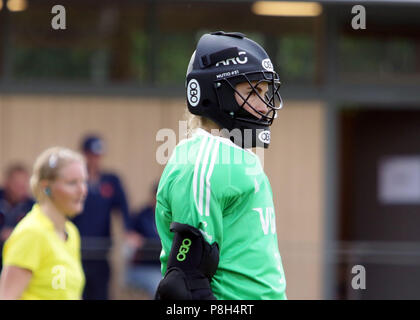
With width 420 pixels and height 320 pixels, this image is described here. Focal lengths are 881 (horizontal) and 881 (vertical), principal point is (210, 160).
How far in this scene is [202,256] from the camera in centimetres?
308

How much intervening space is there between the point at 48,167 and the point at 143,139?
491 centimetres

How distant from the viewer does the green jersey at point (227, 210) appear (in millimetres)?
3123

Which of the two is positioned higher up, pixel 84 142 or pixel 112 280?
pixel 84 142

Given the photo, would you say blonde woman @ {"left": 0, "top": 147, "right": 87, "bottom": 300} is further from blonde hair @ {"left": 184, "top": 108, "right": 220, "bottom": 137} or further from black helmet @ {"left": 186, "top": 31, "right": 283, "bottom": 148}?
black helmet @ {"left": 186, "top": 31, "right": 283, "bottom": 148}

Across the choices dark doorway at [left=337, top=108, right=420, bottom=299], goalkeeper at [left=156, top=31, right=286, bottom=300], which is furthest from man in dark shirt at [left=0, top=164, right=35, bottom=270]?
goalkeeper at [left=156, top=31, right=286, bottom=300]

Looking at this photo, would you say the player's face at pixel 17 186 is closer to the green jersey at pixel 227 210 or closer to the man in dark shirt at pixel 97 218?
the man in dark shirt at pixel 97 218

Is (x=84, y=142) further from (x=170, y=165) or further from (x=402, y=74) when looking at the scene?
(x=170, y=165)

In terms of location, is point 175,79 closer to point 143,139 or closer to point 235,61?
point 143,139

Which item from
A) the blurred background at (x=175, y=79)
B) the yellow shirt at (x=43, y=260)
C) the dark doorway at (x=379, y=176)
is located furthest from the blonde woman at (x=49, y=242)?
the dark doorway at (x=379, y=176)

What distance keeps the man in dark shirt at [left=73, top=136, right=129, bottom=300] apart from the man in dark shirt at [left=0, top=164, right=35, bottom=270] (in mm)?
552

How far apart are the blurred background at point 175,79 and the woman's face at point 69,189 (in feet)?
15.0

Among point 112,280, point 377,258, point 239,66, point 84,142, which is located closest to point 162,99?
point 84,142

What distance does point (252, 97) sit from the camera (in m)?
3.45
